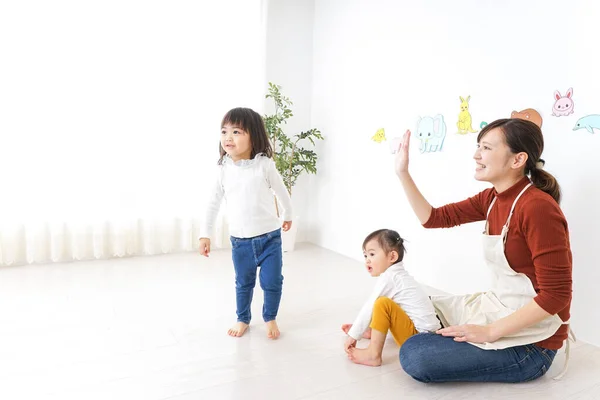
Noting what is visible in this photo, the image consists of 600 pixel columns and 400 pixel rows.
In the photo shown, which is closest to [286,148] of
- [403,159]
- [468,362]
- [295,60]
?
[295,60]

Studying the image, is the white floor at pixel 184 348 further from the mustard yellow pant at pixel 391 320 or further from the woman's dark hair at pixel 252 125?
the woman's dark hair at pixel 252 125

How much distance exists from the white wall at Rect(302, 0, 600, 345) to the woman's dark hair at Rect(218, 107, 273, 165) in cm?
111

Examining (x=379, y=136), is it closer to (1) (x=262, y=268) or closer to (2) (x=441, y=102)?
(2) (x=441, y=102)

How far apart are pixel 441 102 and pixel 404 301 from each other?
1.30m

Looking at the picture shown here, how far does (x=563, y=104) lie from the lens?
6.72 feet

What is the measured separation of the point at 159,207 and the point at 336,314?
62.4 inches

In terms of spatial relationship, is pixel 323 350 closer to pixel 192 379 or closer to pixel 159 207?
pixel 192 379

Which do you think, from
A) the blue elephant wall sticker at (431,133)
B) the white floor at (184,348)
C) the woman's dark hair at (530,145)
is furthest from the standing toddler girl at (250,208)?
the blue elephant wall sticker at (431,133)

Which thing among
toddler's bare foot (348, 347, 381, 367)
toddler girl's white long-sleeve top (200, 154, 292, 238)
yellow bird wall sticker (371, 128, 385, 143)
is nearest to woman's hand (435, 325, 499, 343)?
toddler's bare foot (348, 347, 381, 367)

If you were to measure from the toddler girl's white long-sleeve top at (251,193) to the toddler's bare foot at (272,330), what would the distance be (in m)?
0.39

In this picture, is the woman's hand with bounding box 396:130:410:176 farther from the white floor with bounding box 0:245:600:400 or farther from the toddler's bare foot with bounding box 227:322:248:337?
the toddler's bare foot with bounding box 227:322:248:337

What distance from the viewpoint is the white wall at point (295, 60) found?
3.62 metres

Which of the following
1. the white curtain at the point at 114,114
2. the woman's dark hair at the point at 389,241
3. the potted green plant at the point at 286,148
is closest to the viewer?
the woman's dark hair at the point at 389,241

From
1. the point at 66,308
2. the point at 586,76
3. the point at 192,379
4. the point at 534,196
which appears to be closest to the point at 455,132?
the point at 586,76
